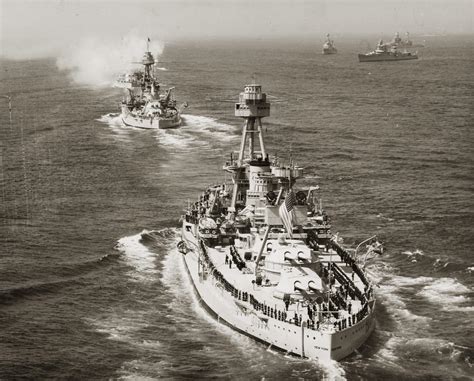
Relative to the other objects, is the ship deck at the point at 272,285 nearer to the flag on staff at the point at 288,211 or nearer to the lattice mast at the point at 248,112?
the flag on staff at the point at 288,211

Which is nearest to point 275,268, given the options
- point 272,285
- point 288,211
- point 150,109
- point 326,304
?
point 272,285

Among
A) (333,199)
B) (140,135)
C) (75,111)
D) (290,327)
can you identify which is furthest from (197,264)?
(75,111)

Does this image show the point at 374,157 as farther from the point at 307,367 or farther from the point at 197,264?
the point at 307,367

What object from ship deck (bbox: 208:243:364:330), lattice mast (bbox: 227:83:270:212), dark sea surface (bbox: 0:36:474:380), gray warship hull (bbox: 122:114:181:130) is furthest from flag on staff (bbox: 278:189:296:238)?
gray warship hull (bbox: 122:114:181:130)

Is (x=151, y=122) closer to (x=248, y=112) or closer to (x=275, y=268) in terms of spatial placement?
(x=248, y=112)

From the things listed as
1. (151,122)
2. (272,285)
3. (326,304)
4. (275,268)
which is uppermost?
(151,122)

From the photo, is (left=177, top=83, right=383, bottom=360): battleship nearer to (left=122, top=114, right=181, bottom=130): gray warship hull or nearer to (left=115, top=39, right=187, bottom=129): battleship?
(left=122, top=114, right=181, bottom=130): gray warship hull
